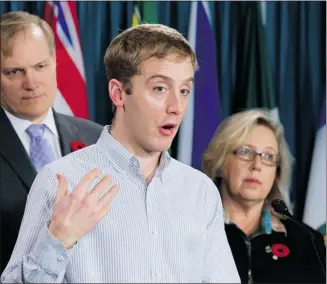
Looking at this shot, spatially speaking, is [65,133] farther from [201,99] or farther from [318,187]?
[318,187]

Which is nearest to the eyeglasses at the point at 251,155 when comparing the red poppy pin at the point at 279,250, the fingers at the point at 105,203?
the red poppy pin at the point at 279,250

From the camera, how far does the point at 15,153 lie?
6.40 feet

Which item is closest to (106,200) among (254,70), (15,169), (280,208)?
(280,208)

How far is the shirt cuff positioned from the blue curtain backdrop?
49.4 inches

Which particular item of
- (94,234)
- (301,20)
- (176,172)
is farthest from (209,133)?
(94,234)

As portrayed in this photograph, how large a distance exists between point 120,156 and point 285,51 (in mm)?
1326

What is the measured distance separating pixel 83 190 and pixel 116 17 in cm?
134

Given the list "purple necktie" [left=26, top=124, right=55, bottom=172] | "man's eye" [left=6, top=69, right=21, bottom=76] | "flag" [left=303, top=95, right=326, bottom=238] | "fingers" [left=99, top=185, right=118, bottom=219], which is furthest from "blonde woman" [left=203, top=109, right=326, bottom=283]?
"fingers" [left=99, top=185, right=118, bottom=219]

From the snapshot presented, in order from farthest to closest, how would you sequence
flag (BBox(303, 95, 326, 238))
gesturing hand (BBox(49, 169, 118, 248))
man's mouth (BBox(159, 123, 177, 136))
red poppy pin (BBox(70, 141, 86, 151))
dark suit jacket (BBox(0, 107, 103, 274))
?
1. flag (BBox(303, 95, 326, 238))
2. red poppy pin (BBox(70, 141, 86, 151))
3. dark suit jacket (BBox(0, 107, 103, 274))
4. man's mouth (BBox(159, 123, 177, 136))
5. gesturing hand (BBox(49, 169, 118, 248))

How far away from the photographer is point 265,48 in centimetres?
A: 257

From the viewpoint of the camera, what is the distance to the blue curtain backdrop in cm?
250

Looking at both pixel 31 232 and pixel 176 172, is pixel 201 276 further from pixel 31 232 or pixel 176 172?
pixel 31 232

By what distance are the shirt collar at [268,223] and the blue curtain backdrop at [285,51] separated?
0.36m

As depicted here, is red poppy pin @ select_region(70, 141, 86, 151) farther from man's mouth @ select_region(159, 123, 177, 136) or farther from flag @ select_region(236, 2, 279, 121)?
flag @ select_region(236, 2, 279, 121)
